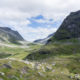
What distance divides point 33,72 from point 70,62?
64.8m

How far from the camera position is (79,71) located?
141750mm

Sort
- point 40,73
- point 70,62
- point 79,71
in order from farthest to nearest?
point 70,62, point 79,71, point 40,73

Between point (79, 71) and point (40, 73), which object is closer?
point (40, 73)

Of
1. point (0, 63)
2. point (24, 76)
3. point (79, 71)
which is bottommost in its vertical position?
point (79, 71)

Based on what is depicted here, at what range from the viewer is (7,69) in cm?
10812

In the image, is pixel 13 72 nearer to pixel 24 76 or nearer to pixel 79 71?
pixel 24 76

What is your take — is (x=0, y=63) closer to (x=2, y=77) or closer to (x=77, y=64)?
(x=2, y=77)

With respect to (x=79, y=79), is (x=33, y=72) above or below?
above

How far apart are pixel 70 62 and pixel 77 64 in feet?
25.4

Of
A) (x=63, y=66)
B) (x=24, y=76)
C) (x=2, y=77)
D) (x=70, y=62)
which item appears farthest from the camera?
(x=70, y=62)

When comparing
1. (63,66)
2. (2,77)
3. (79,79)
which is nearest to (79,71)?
(63,66)

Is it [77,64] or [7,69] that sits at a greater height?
[7,69]

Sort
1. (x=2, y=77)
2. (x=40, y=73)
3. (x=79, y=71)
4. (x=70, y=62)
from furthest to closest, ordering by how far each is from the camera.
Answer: (x=70, y=62), (x=79, y=71), (x=40, y=73), (x=2, y=77)

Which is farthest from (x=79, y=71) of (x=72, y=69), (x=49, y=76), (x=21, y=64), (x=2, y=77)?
(x=2, y=77)
